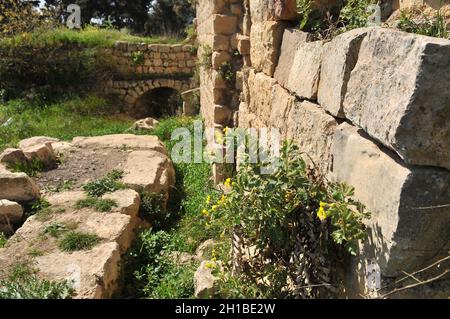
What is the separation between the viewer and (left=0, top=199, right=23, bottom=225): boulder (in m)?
3.81

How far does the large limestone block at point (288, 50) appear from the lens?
3064 millimetres

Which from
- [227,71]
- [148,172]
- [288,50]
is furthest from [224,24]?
[288,50]

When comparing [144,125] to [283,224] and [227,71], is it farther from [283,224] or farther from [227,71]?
[283,224]

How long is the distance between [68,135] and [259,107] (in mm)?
4848

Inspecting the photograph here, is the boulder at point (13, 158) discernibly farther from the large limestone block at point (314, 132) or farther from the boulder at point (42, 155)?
the large limestone block at point (314, 132)

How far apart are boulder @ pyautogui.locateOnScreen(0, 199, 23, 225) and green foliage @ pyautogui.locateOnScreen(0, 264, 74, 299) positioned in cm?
127

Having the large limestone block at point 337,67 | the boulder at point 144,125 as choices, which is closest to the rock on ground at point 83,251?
the large limestone block at point 337,67

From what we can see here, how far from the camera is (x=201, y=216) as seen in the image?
4230 millimetres

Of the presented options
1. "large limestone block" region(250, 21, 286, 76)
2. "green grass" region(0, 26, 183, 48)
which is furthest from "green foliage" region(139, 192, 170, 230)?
"green grass" region(0, 26, 183, 48)

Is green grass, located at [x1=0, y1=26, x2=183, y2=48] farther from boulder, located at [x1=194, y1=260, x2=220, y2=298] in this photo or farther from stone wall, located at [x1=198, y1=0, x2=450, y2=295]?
boulder, located at [x1=194, y1=260, x2=220, y2=298]

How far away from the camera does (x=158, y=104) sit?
1237 centimetres

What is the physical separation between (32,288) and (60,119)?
23.4 feet
